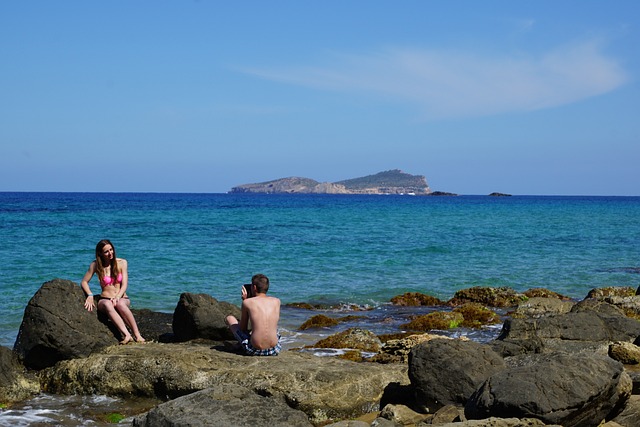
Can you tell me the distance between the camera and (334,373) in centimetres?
1017

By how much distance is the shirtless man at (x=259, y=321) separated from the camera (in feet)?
35.4

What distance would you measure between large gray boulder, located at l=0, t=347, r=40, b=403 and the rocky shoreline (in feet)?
0.07

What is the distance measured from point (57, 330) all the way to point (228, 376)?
3481 millimetres

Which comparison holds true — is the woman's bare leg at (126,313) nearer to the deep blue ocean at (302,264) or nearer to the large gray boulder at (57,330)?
the large gray boulder at (57,330)

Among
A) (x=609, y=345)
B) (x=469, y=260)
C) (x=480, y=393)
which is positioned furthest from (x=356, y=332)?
(x=469, y=260)

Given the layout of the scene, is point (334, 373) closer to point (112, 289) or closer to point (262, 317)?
point (262, 317)

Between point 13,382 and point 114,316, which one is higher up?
point 114,316

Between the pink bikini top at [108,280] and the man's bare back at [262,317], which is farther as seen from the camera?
the pink bikini top at [108,280]

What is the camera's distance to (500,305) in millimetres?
21562

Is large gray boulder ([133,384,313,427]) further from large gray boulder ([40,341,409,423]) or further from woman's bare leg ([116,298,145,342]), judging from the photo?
A: woman's bare leg ([116,298,145,342])

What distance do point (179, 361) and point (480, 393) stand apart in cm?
484

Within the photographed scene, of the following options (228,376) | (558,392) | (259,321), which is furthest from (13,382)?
(558,392)

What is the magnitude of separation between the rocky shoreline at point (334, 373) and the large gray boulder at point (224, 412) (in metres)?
0.02

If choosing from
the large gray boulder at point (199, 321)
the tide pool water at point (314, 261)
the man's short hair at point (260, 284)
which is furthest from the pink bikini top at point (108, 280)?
the tide pool water at point (314, 261)
